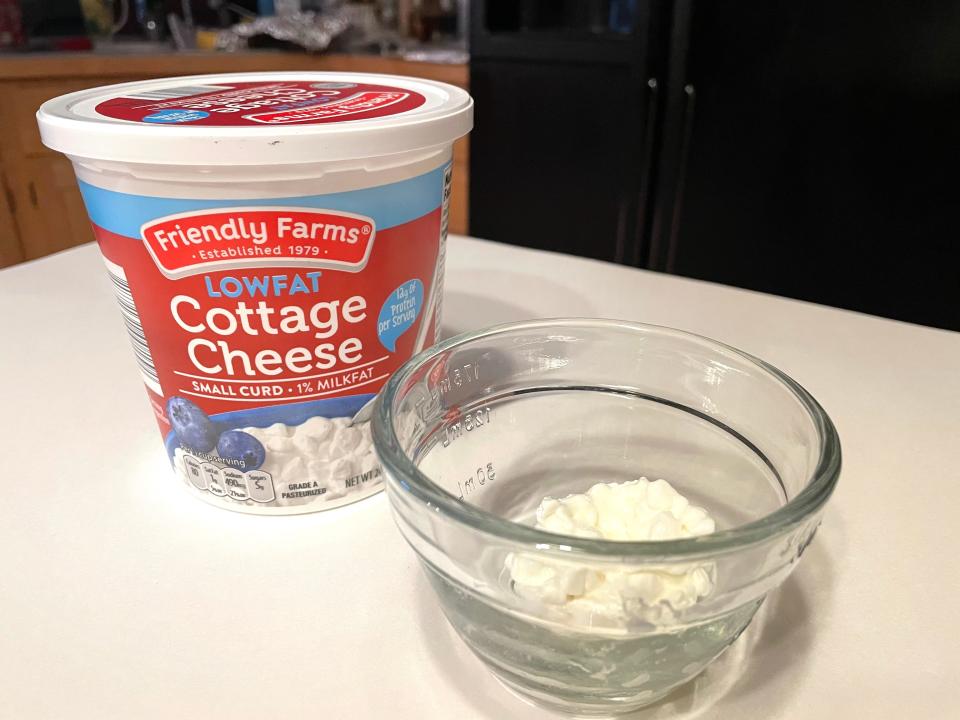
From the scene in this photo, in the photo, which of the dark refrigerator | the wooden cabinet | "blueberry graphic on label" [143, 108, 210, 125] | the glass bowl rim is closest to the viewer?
the glass bowl rim

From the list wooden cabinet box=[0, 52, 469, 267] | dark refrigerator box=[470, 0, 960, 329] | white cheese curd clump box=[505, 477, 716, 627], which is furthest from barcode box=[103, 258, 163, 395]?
wooden cabinet box=[0, 52, 469, 267]

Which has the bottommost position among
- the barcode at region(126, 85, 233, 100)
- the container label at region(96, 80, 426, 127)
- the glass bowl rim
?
the glass bowl rim

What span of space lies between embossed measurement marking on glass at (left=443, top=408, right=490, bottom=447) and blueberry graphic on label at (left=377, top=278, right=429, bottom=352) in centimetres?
5

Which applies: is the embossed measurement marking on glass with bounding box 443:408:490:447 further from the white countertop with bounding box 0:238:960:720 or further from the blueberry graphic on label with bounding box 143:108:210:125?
the blueberry graphic on label with bounding box 143:108:210:125

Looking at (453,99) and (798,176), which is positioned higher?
(453,99)

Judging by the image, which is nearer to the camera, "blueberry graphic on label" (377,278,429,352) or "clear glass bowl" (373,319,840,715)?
"clear glass bowl" (373,319,840,715)

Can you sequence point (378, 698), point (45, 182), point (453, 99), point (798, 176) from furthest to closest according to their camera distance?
1. point (45, 182)
2. point (798, 176)
3. point (453, 99)
4. point (378, 698)

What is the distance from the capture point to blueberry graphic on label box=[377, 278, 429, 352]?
0.40m

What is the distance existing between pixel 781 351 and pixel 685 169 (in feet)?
3.48

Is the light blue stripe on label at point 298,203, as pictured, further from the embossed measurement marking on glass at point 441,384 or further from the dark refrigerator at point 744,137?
the dark refrigerator at point 744,137

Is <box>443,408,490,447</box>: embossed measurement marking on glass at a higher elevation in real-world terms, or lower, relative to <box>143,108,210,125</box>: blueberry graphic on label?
lower

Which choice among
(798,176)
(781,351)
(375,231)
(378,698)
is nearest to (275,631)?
(378,698)

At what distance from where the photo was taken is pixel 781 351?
0.61m

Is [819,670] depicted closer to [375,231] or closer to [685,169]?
Result: [375,231]
